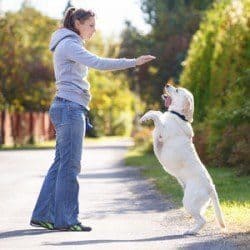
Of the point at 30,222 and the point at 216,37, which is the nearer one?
the point at 30,222

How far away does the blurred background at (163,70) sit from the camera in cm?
2053

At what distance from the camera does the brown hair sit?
938cm

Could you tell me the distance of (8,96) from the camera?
161 feet

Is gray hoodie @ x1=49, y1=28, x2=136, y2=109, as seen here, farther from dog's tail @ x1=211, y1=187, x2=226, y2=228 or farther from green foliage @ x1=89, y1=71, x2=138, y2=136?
green foliage @ x1=89, y1=71, x2=138, y2=136

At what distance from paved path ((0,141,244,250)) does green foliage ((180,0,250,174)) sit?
288 cm

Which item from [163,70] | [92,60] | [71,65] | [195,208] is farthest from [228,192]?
[163,70]

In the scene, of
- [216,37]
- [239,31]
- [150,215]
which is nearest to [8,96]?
[216,37]

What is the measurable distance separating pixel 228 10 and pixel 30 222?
44.2 feet

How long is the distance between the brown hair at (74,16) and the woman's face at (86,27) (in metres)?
0.04

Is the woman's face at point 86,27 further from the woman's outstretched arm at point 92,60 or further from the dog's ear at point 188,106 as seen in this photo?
the dog's ear at point 188,106

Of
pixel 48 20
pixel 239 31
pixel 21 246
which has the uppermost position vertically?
pixel 48 20

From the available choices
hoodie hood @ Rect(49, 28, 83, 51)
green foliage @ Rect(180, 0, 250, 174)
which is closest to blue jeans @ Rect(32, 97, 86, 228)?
hoodie hood @ Rect(49, 28, 83, 51)

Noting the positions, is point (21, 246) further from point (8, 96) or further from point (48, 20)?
point (48, 20)

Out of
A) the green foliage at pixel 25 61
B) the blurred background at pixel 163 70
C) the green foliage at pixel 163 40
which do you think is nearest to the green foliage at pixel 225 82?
the blurred background at pixel 163 70
